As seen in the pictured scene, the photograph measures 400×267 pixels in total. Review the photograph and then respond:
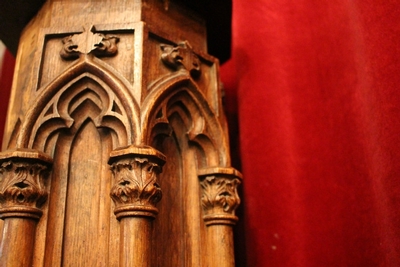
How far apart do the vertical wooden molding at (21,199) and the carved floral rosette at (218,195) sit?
35 cm

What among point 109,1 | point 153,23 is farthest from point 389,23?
point 109,1

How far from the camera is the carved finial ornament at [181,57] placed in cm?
103

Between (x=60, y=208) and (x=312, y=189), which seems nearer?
(x=60, y=208)

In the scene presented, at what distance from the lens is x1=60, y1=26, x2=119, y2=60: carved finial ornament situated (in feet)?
3.20

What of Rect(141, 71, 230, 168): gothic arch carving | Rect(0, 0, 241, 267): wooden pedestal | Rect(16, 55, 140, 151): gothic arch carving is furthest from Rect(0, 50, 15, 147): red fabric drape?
Rect(141, 71, 230, 168): gothic arch carving

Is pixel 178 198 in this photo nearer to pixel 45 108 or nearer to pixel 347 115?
pixel 45 108

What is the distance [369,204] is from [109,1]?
78 cm

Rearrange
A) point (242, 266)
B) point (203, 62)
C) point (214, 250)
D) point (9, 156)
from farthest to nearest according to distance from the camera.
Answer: point (242, 266)
point (203, 62)
point (214, 250)
point (9, 156)

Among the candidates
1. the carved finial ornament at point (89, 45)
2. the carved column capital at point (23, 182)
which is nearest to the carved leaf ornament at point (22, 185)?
the carved column capital at point (23, 182)

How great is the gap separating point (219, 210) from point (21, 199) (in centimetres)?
42

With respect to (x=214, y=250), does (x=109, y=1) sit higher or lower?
higher

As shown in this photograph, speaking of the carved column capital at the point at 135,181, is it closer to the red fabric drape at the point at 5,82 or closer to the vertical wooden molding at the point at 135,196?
the vertical wooden molding at the point at 135,196

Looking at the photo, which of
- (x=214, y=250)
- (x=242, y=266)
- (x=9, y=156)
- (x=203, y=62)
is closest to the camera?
(x=9, y=156)

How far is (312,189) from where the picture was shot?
1234 mm
